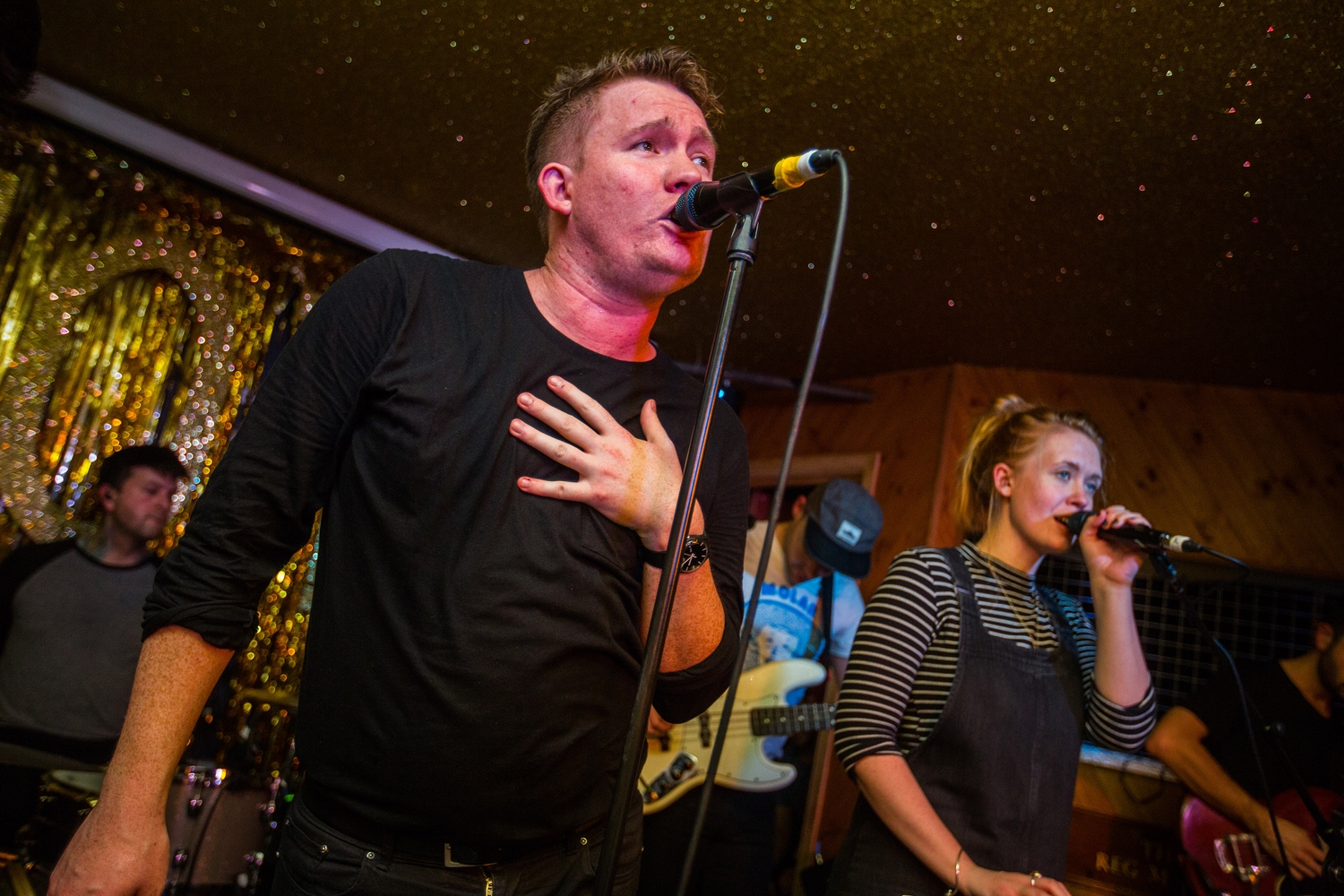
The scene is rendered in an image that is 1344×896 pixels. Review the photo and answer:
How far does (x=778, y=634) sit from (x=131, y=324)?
134 inches

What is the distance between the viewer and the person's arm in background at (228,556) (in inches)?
39.2

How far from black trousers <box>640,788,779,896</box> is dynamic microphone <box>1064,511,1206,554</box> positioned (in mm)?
1693

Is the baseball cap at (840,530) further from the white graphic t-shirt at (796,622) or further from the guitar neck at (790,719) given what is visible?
the guitar neck at (790,719)

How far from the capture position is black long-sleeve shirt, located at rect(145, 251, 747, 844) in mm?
1088

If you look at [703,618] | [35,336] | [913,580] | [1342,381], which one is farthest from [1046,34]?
[35,336]

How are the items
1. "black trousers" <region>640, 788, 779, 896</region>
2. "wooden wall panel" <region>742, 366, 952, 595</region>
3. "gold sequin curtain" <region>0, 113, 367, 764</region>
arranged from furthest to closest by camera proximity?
"wooden wall panel" <region>742, 366, 952, 595</region> → "gold sequin curtain" <region>0, 113, 367, 764</region> → "black trousers" <region>640, 788, 779, 896</region>

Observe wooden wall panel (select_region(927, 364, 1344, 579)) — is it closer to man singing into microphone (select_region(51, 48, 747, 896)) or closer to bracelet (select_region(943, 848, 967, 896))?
bracelet (select_region(943, 848, 967, 896))

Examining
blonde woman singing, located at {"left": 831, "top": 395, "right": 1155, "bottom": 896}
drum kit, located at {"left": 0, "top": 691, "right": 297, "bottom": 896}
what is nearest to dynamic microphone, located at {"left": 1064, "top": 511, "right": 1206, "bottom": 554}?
blonde woman singing, located at {"left": 831, "top": 395, "right": 1155, "bottom": 896}

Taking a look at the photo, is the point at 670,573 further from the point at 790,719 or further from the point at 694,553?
the point at 790,719

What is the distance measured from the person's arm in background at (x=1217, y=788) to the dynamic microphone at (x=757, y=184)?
10.4 feet

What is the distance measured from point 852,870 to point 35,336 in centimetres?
409

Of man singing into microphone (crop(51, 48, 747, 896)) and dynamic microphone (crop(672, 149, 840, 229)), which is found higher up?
dynamic microphone (crop(672, 149, 840, 229))

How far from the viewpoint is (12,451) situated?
3.72 metres

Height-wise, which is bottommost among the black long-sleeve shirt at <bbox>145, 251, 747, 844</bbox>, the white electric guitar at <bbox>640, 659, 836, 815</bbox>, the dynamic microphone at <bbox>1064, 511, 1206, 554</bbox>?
the white electric guitar at <bbox>640, 659, 836, 815</bbox>
